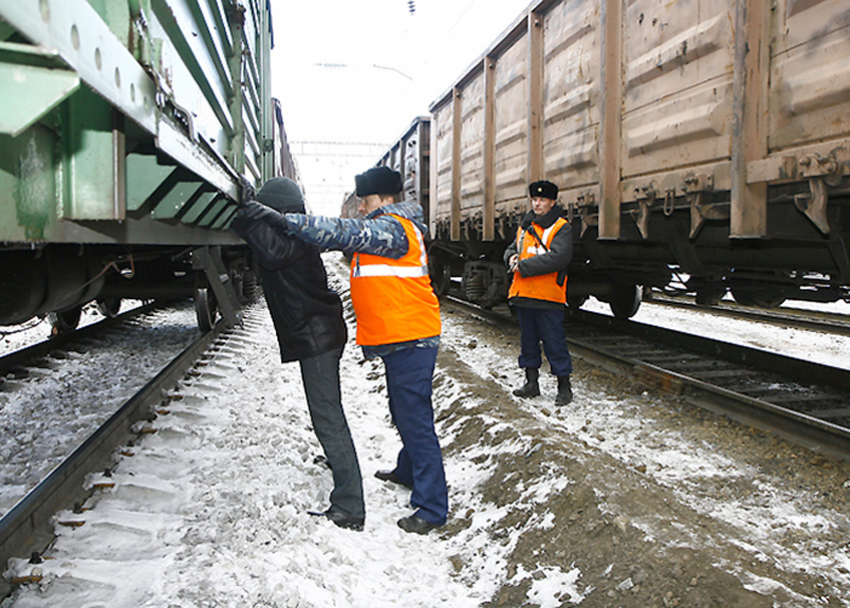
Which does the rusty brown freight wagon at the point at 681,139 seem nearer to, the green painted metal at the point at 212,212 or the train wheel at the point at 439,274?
the green painted metal at the point at 212,212

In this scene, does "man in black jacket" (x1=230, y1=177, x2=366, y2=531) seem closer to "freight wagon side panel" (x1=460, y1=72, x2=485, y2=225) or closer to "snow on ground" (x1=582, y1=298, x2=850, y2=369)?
"freight wagon side panel" (x1=460, y1=72, x2=485, y2=225)

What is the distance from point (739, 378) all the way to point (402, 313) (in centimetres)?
387

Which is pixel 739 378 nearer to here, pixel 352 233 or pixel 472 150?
pixel 352 233

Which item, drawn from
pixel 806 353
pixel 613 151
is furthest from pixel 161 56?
pixel 806 353

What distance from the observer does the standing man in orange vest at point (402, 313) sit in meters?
2.74

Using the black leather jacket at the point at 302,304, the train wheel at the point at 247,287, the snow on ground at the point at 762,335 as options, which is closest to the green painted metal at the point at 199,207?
the black leather jacket at the point at 302,304

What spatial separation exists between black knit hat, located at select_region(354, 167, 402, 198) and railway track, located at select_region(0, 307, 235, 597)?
2025mm

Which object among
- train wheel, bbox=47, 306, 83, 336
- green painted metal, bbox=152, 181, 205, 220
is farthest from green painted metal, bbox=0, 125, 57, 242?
train wheel, bbox=47, 306, 83, 336

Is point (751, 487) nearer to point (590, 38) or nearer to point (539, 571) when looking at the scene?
point (539, 571)

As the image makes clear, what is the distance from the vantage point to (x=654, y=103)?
4.27 m

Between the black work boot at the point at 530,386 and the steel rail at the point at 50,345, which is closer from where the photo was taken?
the black work boot at the point at 530,386

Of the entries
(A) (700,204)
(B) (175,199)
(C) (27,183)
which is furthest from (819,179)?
(C) (27,183)

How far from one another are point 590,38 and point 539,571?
4464mm

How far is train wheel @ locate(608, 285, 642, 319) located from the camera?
7961 mm
